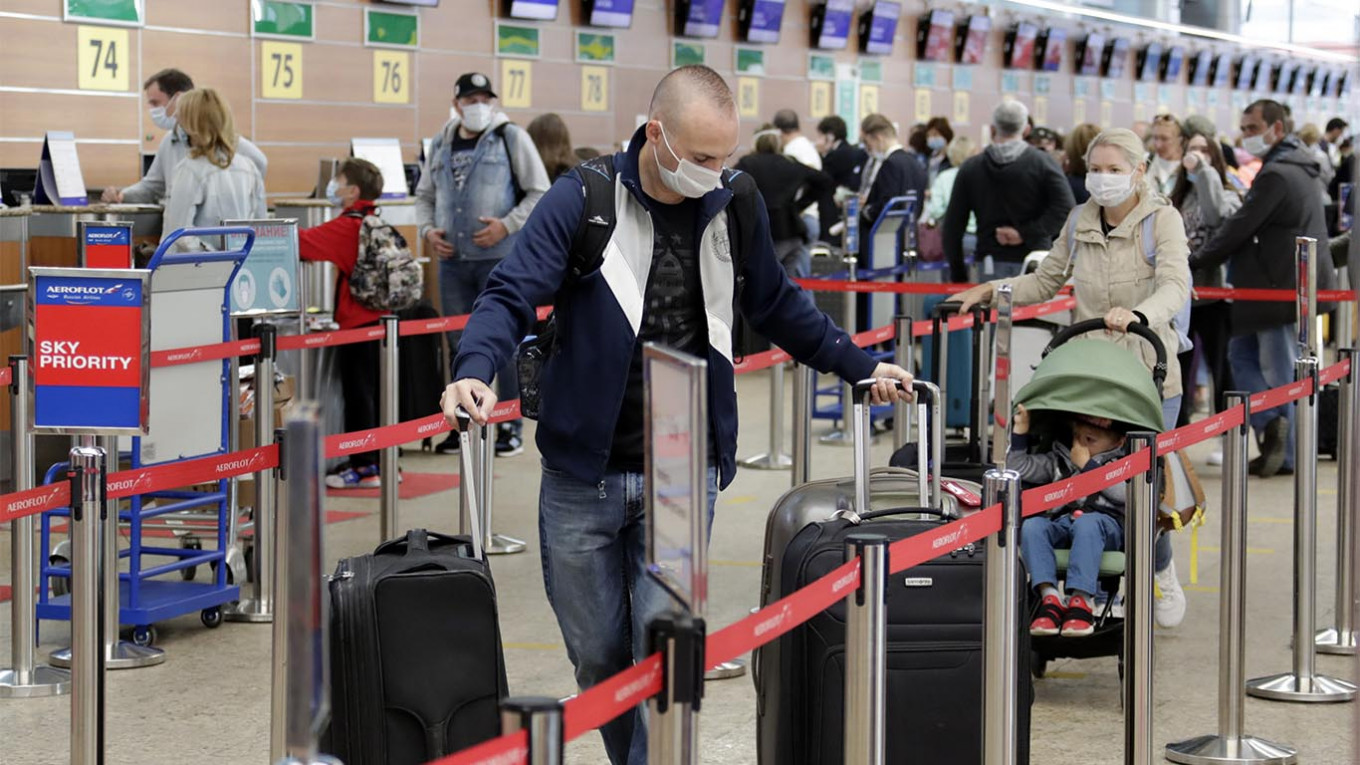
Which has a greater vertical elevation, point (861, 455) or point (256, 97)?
point (256, 97)

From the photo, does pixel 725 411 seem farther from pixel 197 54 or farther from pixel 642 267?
pixel 197 54

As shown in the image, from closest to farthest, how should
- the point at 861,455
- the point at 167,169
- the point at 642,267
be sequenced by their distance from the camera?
the point at 642,267
the point at 861,455
the point at 167,169

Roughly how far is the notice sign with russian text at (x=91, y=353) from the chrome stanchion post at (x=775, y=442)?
4591 mm

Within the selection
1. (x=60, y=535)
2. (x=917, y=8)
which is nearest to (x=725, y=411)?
(x=60, y=535)

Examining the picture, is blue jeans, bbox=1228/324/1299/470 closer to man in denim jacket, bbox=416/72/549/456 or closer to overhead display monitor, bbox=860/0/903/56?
man in denim jacket, bbox=416/72/549/456

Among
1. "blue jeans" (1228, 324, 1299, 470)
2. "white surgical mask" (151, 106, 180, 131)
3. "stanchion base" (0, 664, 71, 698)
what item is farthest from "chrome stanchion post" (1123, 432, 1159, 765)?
"white surgical mask" (151, 106, 180, 131)

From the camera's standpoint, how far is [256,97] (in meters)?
11.0

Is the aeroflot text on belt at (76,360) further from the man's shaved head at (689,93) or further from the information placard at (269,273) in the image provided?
the information placard at (269,273)

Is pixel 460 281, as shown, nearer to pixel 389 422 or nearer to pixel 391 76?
pixel 389 422

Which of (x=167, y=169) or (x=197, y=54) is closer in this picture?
(x=167, y=169)

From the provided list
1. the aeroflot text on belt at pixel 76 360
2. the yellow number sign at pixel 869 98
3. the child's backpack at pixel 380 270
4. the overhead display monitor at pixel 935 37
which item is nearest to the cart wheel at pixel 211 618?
the aeroflot text on belt at pixel 76 360

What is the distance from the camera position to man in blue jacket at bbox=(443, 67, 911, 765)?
3.16m

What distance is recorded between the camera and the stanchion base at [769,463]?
8988 mm

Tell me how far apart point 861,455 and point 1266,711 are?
2.06m
